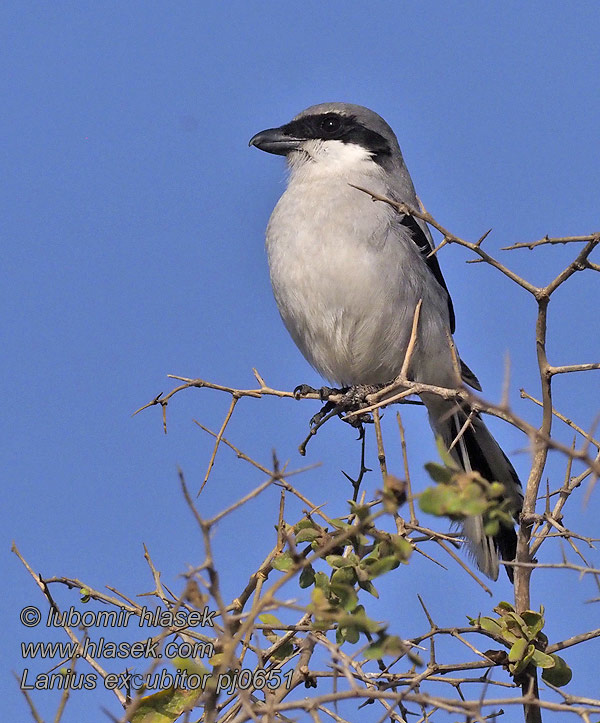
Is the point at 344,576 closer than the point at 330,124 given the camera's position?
Yes

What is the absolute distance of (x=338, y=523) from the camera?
192 cm

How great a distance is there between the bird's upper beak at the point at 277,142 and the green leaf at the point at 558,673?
120 inches

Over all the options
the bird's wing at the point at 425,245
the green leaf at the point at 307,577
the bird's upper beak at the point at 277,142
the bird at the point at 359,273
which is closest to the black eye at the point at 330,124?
the bird at the point at 359,273

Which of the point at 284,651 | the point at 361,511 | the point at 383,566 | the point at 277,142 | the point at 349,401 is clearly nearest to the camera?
the point at 361,511

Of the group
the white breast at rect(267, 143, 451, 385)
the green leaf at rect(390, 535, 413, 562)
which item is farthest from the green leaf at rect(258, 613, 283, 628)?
the white breast at rect(267, 143, 451, 385)

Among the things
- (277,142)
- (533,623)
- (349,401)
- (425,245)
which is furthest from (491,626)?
(277,142)

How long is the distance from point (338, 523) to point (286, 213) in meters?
2.67

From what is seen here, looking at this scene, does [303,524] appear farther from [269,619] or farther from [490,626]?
[490,626]

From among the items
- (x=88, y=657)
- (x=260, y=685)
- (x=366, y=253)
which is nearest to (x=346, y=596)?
(x=260, y=685)

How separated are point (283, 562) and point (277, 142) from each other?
307 centimetres

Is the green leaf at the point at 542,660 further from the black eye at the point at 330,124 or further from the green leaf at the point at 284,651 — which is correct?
the black eye at the point at 330,124

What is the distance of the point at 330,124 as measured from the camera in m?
4.72

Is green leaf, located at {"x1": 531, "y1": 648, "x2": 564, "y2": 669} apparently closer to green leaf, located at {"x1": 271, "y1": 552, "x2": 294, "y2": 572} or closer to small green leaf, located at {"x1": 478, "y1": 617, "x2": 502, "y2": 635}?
small green leaf, located at {"x1": 478, "y1": 617, "x2": 502, "y2": 635}

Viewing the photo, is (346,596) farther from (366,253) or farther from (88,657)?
(366,253)
